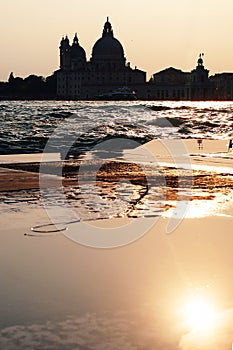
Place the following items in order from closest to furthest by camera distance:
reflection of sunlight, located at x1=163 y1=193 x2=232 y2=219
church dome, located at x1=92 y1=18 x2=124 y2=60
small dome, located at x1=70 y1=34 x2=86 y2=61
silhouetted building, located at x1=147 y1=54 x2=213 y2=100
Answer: reflection of sunlight, located at x1=163 y1=193 x2=232 y2=219, church dome, located at x1=92 y1=18 x2=124 y2=60, small dome, located at x1=70 y1=34 x2=86 y2=61, silhouetted building, located at x1=147 y1=54 x2=213 y2=100

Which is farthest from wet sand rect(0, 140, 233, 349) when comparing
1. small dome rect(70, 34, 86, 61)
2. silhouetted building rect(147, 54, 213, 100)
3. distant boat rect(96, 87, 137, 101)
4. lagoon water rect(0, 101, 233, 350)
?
silhouetted building rect(147, 54, 213, 100)

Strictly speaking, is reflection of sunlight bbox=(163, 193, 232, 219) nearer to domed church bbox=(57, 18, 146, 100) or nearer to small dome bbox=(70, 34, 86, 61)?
domed church bbox=(57, 18, 146, 100)

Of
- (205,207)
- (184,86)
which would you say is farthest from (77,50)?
(205,207)

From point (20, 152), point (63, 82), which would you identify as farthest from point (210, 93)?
point (20, 152)

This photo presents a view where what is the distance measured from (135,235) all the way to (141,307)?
1743 millimetres

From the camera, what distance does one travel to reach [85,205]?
6750 mm

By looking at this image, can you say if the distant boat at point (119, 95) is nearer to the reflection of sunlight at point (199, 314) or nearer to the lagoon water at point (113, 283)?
the lagoon water at point (113, 283)

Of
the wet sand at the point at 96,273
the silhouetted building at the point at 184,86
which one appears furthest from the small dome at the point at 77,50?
the wet sand at the point at 96,273

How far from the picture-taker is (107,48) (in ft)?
461

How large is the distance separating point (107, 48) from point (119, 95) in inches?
355

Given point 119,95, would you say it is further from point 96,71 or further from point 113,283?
point 113,283

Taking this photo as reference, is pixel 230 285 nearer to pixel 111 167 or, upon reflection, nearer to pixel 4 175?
pixel 4 175

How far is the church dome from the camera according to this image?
14075 cm

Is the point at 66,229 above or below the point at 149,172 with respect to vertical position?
below
